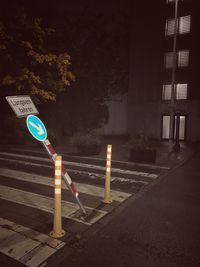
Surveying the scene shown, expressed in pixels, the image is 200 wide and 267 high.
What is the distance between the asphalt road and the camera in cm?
351

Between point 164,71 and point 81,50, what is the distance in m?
8.83

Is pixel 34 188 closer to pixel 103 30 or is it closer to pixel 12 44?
pixel 12 44

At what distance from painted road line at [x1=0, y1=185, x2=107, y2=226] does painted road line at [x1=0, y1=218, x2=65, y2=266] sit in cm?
89

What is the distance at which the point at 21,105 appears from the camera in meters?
4.14

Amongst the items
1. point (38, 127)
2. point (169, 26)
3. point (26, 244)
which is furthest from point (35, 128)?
point (169, 26)

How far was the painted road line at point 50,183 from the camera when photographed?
20.7 feet

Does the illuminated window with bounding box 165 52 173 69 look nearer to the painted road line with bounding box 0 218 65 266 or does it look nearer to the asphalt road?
the asphalt road

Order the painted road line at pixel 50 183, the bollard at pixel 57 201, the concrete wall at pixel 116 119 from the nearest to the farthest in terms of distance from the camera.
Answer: the bollard at pixel 57 201 → the painted road line at pixel 50 183 → the concrete wall at pixel 116 119

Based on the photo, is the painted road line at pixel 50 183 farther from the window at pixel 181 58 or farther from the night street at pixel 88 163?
the window at pixel 181 58

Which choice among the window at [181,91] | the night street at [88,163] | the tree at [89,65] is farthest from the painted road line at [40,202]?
the window at [181,91]

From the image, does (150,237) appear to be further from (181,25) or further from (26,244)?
(181,25)

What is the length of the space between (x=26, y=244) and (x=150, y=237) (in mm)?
2112

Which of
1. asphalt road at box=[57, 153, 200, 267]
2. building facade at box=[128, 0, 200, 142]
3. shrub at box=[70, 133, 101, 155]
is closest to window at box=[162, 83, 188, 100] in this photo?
building facade at box=[128, 0, 200, 142]

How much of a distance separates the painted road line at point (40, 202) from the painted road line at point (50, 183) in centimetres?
94
